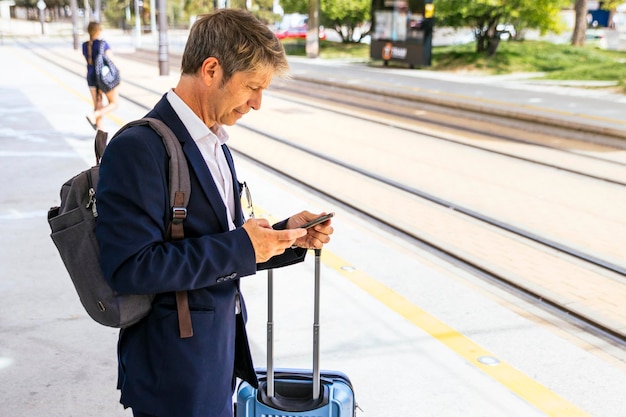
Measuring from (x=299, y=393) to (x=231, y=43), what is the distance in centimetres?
121

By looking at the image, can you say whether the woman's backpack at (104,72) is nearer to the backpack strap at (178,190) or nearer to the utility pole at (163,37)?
the backpack strap at (178,190)

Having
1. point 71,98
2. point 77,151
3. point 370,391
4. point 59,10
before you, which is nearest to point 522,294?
point 370,391

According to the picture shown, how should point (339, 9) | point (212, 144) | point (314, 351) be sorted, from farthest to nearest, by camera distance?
point (339, 9) < point (314, 351) < point (212, 144)

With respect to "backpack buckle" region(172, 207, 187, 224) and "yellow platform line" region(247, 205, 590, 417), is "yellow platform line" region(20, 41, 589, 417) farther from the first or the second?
"backpack buckle" region(172, 207, 187, 224)

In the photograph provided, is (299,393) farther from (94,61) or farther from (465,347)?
(94,61)

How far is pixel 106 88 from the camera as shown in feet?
33.0

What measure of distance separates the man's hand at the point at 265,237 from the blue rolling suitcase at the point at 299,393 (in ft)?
1.31

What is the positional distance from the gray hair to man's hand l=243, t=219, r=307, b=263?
1.20 feet

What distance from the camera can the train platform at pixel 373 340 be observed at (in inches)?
143

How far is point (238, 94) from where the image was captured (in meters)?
1.96

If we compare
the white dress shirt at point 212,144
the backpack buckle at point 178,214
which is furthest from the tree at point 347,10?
the backpack buckle at point 178,214

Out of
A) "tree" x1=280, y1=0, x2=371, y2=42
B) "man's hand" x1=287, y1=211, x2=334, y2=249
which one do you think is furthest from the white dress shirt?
"tree" x1=280, y1=0, x2=371, y2=42

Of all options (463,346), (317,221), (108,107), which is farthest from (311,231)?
(108,107)

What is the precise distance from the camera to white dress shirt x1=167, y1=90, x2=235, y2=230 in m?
1.96
